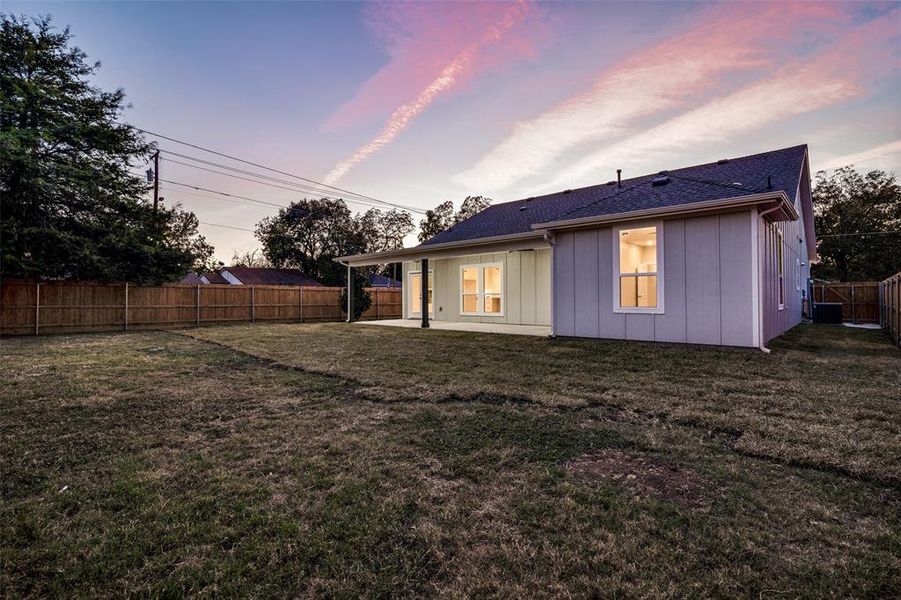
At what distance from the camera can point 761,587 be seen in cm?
147

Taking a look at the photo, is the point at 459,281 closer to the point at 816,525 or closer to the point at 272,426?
the point at 272,426

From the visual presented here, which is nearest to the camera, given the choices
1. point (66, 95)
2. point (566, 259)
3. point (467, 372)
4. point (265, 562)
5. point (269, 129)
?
point (265, 562)

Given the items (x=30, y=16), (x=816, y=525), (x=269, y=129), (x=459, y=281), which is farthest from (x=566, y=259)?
(x=30, y=16)

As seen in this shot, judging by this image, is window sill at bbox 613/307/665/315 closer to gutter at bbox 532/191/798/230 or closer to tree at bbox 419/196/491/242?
gutter at bbox 532/191/798/230

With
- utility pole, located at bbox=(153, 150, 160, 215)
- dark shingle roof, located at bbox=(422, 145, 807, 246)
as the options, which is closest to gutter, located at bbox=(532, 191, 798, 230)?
dark shingle roof, located at bbox=(422, 145, 807, 246)

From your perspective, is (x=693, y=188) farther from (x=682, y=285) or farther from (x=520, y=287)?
(x=520, y=287)

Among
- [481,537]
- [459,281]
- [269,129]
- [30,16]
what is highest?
[30,16]

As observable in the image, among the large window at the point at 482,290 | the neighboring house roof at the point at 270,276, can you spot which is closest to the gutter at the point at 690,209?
the large window at the point at 482,290

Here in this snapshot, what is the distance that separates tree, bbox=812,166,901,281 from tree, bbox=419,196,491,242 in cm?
2223

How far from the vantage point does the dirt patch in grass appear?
2170mm

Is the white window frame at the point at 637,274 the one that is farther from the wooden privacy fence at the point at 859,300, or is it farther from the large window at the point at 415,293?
the wooden privacy fence at the point at 859,300

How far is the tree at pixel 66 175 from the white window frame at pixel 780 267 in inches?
692

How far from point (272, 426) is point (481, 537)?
2276mm

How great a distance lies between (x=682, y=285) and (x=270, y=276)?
92.2 feet
